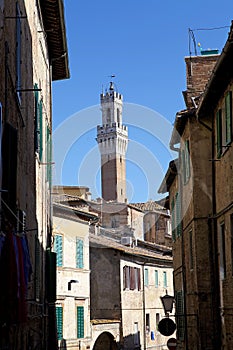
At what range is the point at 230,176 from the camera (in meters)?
16.2

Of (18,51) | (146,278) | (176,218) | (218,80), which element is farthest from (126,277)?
(18,51)

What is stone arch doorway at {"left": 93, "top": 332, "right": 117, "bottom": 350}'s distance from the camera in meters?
36.0

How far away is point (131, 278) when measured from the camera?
40.2 meters

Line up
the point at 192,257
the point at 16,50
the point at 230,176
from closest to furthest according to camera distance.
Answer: the point at 16,50
the point at 230,176
the point at 192,257

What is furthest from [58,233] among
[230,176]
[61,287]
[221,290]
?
[230,176]

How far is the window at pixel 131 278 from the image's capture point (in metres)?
38.8

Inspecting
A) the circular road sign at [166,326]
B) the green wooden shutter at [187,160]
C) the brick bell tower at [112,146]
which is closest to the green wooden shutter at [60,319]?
the circular road sign at [166,326]

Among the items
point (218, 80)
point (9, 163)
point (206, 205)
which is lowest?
point (9, 163)

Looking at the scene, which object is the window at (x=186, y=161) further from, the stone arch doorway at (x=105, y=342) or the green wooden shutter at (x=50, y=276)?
the stone arch doorway at (x=105, y=342)

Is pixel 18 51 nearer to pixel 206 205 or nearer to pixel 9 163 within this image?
pixel 9 163

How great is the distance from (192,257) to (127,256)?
62.4 feet

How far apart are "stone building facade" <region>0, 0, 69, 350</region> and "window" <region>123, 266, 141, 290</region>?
52.6 ft

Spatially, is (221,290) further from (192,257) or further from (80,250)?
(80,250)

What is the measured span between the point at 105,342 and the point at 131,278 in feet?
16.1
